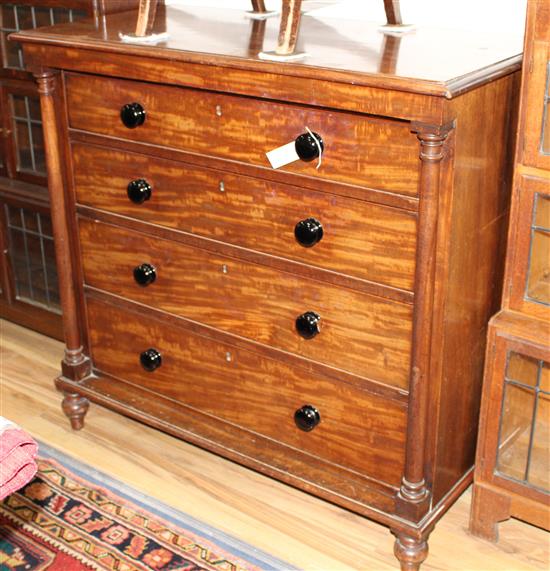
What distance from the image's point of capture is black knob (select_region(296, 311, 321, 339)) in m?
2.04

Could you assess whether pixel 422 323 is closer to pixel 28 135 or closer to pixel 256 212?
pixel 256 212

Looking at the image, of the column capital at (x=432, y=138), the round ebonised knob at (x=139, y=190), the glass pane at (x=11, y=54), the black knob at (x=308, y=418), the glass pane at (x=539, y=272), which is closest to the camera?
the column capital at (x=432, y=138)

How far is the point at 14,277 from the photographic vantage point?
3201 mm

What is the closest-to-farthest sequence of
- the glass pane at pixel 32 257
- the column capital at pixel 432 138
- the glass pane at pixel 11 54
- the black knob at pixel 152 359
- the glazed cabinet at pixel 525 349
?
the column capital at pixel 432 138, the glazed cabinet at pixel 525 349, the black knob at pixel 152 359, the glass pane at pixel 11 54, the glass pane at pixel 32 257

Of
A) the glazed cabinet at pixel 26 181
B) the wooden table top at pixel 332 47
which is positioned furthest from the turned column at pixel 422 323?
the glazed cabinet at pixel 26 181

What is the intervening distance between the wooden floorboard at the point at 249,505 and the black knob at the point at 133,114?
3.14ft

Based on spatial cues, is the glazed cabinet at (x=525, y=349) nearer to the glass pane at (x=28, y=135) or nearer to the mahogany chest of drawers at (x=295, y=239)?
the mahogany chest of drawers at (x=295, y=239)

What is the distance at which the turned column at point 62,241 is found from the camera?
232 centimetres

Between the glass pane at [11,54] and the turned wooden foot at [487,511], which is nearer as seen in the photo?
the turned wooden foot at [487,511]

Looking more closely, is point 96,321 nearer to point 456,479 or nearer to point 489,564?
point 456,479

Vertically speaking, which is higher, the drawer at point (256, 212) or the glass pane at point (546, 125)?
the glass pane at point (546, 125)

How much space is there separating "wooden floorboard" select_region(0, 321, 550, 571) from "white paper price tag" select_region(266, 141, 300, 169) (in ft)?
3.03

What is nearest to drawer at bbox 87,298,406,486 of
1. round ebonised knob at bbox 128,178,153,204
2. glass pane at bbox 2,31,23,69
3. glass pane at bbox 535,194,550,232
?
round ebonised knob at bbox 128,178,153,204

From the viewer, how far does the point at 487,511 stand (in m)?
2.16
